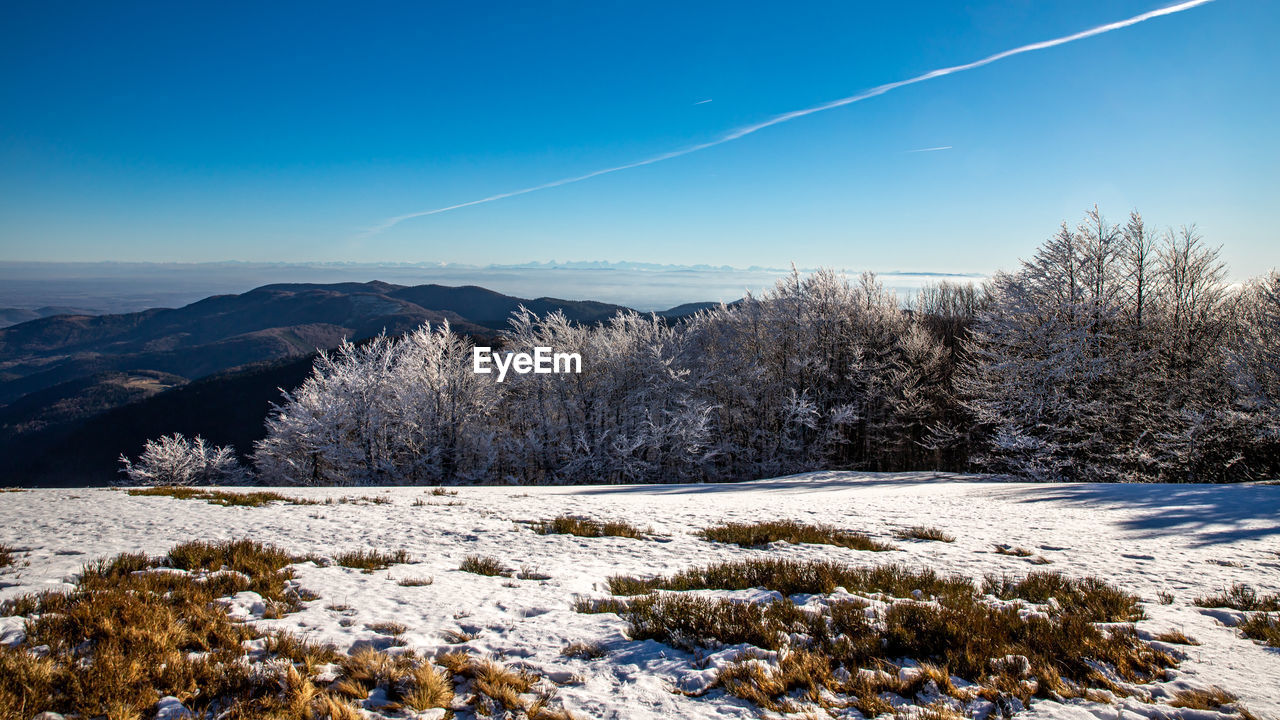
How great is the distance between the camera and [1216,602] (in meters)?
6.18

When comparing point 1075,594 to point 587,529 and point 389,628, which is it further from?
point 389,628

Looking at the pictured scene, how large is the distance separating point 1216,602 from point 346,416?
1637 inches

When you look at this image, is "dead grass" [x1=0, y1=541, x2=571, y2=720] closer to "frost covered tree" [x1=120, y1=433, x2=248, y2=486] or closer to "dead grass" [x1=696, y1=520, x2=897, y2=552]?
"dead grass" [x1=696, y1=520, x2=897, y2=552]

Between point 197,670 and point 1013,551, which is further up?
point 197,670

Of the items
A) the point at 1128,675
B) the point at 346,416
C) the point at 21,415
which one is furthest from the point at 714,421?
the point at 21,415

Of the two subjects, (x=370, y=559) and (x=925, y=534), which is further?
(x=925, y=534)

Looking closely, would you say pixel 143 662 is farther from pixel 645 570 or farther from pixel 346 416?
pixel 346 416

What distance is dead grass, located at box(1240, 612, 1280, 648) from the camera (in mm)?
4938

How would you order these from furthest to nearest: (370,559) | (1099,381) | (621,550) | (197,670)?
(1099,381) < (621,550) < (370,559) < (197,670)

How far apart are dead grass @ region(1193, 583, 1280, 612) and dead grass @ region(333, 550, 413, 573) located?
34.3ft

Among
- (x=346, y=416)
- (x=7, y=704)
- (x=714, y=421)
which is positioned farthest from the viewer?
(x=714, y=421)

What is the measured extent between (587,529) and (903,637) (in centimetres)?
669

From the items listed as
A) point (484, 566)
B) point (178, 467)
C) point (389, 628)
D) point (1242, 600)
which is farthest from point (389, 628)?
point (178, 467)

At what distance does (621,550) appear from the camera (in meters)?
9.05
